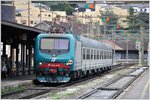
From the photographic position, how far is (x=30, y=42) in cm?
2964

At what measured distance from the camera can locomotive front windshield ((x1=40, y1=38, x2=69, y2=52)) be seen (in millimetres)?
21297

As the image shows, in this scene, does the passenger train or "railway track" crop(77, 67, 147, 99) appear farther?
the passenger train

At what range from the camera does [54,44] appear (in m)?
21.3

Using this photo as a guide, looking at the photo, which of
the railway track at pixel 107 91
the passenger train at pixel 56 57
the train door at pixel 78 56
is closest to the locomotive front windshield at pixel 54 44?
the passenger train at pixel 56 57

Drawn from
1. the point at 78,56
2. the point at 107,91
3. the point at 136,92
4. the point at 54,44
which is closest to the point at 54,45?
the point at 54,44

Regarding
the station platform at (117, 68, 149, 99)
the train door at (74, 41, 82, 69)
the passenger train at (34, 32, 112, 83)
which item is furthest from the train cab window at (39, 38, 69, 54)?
the station platform at (117, 68, 149, 99)

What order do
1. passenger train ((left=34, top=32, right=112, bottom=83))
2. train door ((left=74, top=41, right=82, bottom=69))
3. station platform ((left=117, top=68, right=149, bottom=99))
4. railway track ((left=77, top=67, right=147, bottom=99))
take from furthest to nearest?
train door ((left=74, top=41, right=82, bottom=69)) → passenger train ((left=34, top=32, right=112, bottom=83)) → railway track ((left=77, top=67, right=147, bottom=99)) → station platform ((left=117, top=68, right=149, bottom=99))

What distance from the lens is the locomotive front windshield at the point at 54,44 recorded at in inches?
838

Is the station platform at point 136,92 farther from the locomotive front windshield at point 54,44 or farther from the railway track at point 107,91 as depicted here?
the locomotive front windshield at point 54,44

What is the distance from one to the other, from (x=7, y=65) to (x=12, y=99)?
1137cm

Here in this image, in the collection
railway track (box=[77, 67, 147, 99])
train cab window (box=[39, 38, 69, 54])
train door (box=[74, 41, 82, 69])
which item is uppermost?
train cab window (box=[39, 38, 69, 54])

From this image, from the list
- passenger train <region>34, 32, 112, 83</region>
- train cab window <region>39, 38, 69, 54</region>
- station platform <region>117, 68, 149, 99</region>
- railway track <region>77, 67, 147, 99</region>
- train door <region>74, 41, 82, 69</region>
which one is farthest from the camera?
train door <region>74, 41, 82, 69</region>

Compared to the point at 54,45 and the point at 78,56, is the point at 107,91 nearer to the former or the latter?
the point at 54,45

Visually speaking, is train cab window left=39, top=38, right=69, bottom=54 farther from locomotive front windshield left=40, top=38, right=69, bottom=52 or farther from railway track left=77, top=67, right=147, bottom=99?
railway track left=77, top=67, right=147, bottom=99
